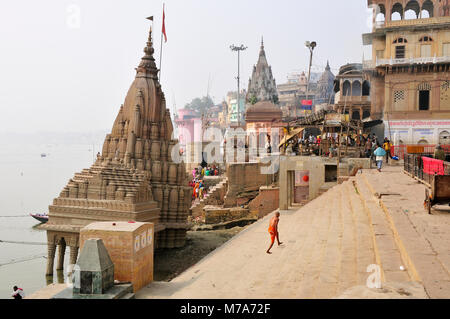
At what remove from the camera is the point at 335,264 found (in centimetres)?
769

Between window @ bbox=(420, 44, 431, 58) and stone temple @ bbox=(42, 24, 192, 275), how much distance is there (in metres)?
15.5

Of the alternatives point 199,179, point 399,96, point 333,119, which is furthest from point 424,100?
point 199,179

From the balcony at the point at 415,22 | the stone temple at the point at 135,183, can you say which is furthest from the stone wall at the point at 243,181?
the balcony at the point at 415,22

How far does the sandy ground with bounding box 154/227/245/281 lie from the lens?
17.4 meters

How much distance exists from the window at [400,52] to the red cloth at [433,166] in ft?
59.0

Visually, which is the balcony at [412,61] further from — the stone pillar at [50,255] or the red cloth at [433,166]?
the stone pillar at [50,255]

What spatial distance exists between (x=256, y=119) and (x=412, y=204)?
119ft

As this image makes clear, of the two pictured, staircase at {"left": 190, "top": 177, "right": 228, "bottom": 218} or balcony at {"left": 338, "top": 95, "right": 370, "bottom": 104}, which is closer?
staircase at {"left": 190, "top": 177, "right": 228, "bottom": 218}

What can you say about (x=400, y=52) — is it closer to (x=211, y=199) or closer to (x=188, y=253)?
(x=211, y=199)

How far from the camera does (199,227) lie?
78.8 feet

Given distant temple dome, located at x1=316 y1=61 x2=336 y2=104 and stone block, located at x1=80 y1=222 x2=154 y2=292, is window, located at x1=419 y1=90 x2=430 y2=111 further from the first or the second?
distant temple dome, located at x1=316 y1=61 x2=336 y2=104

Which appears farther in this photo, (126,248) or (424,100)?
(424,100)

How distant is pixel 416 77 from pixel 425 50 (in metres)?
1.62

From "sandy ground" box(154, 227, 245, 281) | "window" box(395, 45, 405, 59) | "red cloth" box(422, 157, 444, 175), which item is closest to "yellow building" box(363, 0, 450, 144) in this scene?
"window" box(395, 45, 405, 59)
